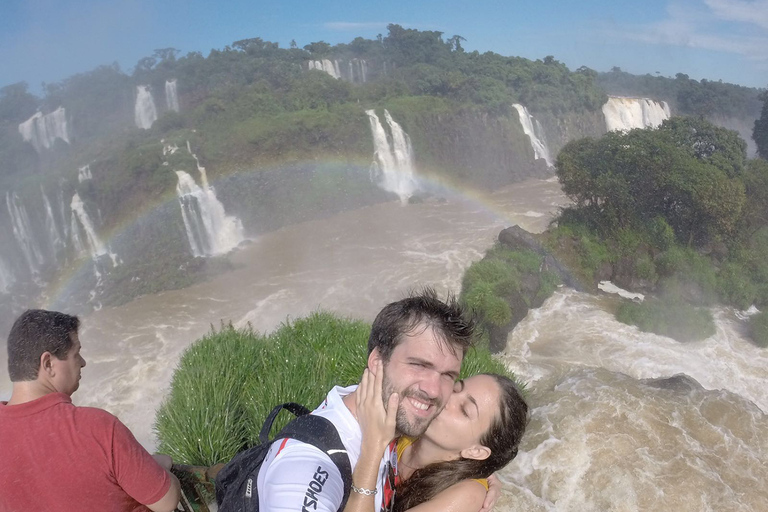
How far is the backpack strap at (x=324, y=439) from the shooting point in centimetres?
145

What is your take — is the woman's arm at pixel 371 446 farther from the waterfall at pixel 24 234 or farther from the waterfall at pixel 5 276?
the waterfall at pixel 5 276

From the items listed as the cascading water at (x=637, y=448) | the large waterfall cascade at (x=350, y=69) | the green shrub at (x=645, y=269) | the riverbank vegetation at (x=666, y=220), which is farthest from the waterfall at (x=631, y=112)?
the cascading water at (x=637, y=448)

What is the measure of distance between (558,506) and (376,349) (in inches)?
205

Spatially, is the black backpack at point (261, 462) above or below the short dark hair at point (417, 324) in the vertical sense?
below

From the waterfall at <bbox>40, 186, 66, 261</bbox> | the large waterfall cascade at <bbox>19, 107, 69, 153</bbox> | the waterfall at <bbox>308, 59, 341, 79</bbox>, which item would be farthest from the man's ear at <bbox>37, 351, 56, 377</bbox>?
the waterfall at <bbox>308, 59, 341, 79</bbox>

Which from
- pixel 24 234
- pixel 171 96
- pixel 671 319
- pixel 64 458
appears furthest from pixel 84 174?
pixel 64 458

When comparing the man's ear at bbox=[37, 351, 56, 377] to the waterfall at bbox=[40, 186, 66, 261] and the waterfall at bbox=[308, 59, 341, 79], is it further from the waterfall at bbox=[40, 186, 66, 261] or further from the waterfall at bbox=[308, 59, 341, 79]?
the waterfall at bbox=[308, 59, 341, 79]

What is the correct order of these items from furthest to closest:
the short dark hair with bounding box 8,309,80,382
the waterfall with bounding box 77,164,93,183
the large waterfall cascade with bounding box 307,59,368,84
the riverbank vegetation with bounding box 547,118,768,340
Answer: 1. the large waterfall cascade with bounding box 307,59,368,84
2. the waterfall with bounding box 77,164,93,183
3. the riverbank vegetation with bounding box 547,118,768,340
4. the short dark hair with bounding box 8,309,80,382

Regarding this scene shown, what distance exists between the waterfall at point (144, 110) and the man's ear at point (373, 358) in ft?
131

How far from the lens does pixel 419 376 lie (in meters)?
1.63

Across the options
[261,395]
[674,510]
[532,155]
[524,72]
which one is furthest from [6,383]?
[524,72]

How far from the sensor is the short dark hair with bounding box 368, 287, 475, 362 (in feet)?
5.59

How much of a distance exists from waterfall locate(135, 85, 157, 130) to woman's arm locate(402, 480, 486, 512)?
40.2 meters

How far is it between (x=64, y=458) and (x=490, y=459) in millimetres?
1544
